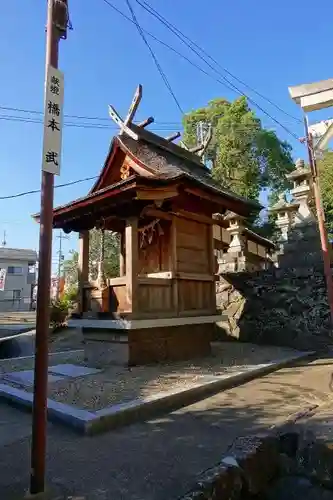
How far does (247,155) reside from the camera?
86.8ft

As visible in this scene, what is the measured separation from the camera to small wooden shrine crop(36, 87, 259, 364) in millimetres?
8398

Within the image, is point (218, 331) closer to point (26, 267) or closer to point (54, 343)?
point (54, 343)

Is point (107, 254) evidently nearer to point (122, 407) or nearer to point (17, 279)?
point (122, 407)

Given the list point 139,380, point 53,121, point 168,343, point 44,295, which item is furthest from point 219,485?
point 168,343

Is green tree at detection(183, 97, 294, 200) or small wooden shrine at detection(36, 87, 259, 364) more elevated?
green tree at detection(183, 97, 294, 200)

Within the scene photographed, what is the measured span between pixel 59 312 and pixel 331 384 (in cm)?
1308

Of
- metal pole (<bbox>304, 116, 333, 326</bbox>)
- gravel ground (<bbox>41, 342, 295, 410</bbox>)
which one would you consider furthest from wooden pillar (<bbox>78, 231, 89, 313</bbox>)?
metal pole (<bbox>304, 116, 333, 326</bbox>)

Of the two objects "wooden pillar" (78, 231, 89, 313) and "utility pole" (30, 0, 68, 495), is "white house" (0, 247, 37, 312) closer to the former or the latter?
"wooden pillar" (78, 231, 89, 313)

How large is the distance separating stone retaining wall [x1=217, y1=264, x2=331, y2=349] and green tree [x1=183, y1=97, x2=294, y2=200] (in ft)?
45.6

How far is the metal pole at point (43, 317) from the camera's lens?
320cm

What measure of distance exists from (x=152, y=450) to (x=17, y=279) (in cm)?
5481

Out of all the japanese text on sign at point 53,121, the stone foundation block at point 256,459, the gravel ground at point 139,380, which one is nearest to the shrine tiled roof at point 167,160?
the gravel ground at point 139,380

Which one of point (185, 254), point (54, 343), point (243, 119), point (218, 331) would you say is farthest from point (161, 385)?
point (243, 119)

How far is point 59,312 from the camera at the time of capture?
677 inches
